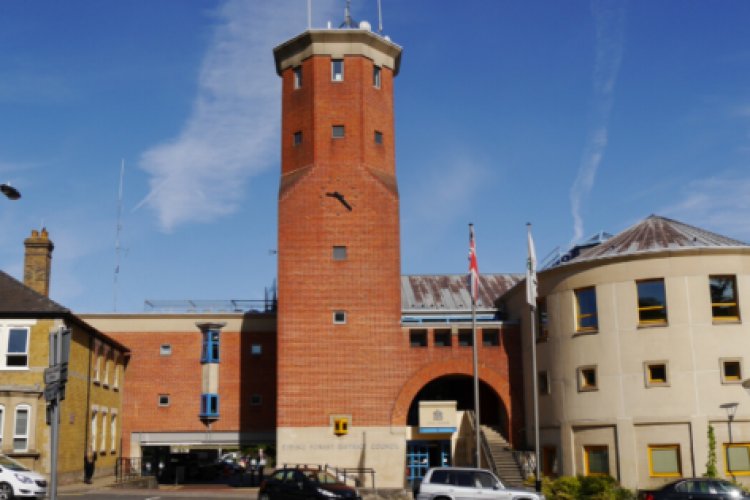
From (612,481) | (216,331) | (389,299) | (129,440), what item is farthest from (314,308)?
(612,481)

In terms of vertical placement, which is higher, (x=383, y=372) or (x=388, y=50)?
(x=388, y=50)

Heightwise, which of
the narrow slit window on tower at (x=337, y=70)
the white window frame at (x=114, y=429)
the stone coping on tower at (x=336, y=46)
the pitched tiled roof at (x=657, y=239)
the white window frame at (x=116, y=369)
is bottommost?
the white window frame at (x=114, y=429)

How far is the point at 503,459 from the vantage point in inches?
1480

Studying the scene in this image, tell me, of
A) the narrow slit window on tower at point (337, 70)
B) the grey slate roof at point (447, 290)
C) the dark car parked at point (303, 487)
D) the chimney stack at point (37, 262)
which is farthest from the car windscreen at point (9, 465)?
the narrow slit window on tower at point (337, 70)

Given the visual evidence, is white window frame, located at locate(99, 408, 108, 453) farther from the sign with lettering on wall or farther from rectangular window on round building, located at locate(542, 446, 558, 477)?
rectangular window on round building, located at locate(542, 446, 558, 477)

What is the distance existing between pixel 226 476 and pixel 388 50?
38.2 meters

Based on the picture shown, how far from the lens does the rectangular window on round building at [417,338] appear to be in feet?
135

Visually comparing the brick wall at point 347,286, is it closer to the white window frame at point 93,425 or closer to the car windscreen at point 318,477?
the white window frame at point 93,425

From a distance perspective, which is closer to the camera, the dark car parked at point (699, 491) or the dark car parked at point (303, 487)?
the dark car parked at point (699, 491)

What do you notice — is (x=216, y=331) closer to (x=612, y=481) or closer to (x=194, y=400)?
(x=194, y=400)

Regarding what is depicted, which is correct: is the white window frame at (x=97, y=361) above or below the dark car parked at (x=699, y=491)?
above

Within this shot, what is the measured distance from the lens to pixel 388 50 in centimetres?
4519

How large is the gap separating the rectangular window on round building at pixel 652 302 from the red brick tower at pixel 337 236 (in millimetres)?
12304

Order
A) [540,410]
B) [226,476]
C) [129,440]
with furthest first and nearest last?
1. [226,476]
2. [129,440]
3. [540,410]
